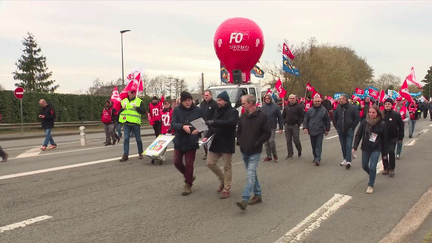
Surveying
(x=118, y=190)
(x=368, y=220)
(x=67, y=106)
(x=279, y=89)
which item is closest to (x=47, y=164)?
(x=118, y=190)

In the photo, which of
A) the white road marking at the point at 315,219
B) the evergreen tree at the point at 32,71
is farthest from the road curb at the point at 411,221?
the evergreen tree at the point at 32,71

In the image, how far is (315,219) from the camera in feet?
15.8

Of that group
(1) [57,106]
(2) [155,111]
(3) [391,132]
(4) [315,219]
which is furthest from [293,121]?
(1) [57,106]

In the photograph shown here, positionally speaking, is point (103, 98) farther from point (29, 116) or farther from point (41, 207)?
point (41, 207)

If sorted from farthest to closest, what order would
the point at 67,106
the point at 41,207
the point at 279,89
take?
the point at 67,106 < the point at 279,89 < the point at 41,207

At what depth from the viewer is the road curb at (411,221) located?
165 inches

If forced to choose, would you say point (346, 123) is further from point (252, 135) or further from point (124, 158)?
point (124, 158)

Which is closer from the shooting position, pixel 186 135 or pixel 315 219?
pixel 315 219

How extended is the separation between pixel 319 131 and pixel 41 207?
6.35 m

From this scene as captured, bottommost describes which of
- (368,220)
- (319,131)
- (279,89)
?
(368,220)

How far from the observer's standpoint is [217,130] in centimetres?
578

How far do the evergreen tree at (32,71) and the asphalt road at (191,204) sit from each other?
4103cm

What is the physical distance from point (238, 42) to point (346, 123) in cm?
661

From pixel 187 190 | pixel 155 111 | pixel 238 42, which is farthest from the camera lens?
pixel 238 42
